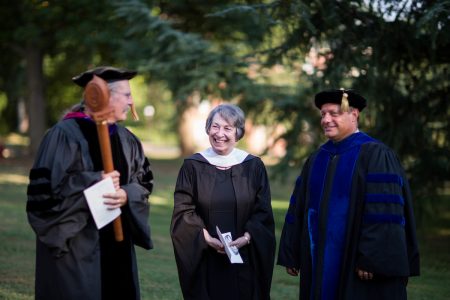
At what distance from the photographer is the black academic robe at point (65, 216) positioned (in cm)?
377

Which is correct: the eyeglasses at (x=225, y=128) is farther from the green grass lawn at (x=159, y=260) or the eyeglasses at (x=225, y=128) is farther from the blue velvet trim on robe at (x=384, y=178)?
the green grass lawn at (x=159, y=260)

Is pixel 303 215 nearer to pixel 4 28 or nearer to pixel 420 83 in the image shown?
pixel 420 83

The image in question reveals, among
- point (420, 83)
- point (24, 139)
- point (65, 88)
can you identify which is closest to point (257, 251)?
point (420, 83)

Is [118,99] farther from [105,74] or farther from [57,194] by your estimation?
[57,194]

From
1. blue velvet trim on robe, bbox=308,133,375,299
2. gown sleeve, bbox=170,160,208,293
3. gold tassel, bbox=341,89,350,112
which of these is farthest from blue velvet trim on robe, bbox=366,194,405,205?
gown sleeve, bbox=170,160,208,293

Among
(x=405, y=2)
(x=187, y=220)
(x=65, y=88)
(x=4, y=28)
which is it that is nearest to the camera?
(x=187, y=220)

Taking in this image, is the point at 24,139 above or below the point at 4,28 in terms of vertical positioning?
below

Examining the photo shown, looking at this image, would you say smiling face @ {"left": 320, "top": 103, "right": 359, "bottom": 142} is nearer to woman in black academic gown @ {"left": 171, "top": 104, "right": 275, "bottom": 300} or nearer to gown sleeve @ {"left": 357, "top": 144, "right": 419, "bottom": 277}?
gown sleeve @ {"left": 357, "top": 144, "right": 419, "bottom": 277}

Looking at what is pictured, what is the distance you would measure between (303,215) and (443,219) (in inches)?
413

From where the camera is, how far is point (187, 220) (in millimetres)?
4809

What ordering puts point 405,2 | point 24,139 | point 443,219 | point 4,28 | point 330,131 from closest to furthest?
point 330,131 → point 405,2 → point 443,219 → point 4,28 → point 24,139

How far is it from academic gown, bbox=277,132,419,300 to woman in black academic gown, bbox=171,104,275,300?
13.7 inches

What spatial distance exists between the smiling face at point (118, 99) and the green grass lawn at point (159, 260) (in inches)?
122

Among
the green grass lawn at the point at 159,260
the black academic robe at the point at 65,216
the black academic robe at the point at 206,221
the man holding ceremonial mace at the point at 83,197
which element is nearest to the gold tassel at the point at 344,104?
the black academic robe at the point at 206,221
